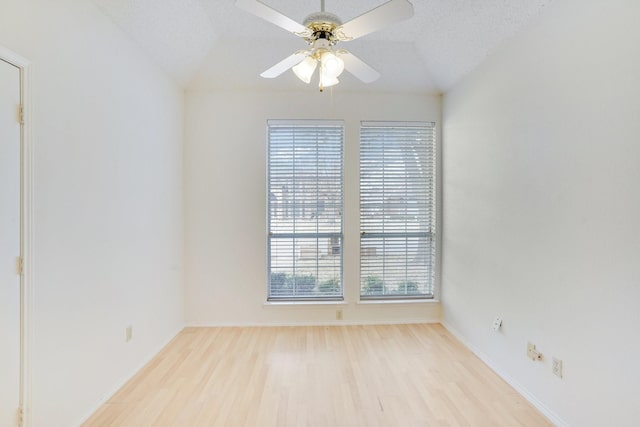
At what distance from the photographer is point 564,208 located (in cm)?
182

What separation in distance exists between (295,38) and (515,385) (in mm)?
3552

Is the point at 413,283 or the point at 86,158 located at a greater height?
the point at 86,158

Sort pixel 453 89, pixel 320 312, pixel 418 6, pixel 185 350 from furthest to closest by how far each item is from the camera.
Answer: pixel 320 312
pixel 453 89
pixel 185 350
pixel 418 6

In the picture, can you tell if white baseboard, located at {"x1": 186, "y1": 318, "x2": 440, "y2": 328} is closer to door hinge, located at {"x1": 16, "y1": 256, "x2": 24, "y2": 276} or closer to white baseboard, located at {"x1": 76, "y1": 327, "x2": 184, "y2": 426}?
white baseboard, located at {"x1": 76, "y1": 327, "x2": 184, "y2": 426}

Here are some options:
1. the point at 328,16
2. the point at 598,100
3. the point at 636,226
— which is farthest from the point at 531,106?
the point at 328,16

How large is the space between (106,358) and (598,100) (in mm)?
3538

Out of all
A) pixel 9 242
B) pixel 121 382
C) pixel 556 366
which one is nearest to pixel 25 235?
pixel 9 242

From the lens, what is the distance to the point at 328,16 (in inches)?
61.1

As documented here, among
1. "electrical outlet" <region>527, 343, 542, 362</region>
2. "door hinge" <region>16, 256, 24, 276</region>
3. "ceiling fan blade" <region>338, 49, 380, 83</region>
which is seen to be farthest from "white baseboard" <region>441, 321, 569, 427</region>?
"door hinge" <region>16, 256, 24, 276</region>

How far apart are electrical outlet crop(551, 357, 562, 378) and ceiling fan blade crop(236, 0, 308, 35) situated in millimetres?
2576

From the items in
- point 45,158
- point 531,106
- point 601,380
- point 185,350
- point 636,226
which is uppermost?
point 531,106

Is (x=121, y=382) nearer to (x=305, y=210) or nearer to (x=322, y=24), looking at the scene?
(x=305, y=210)

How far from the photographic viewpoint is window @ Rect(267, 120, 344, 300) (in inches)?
135

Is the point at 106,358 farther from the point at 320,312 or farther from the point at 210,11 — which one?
the point at 210,11
